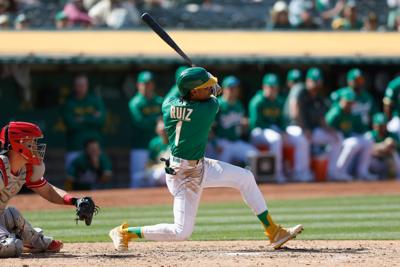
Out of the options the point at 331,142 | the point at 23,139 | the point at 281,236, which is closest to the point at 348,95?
the point at 331,142

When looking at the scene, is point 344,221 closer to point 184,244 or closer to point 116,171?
point 184,244

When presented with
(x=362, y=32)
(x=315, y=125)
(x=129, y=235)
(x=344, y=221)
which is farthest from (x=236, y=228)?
(x=362, y=32)

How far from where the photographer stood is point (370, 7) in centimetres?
Answer: 1905

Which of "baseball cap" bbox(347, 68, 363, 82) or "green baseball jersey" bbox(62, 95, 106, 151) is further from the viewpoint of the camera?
"baseball cap" bbox(347, 68, 363, 82)

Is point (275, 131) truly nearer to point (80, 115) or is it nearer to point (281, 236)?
point (80, 115)

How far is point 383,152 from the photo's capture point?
1623cm

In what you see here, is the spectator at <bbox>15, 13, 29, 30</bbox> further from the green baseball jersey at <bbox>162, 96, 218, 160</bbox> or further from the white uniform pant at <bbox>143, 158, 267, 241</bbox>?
the white uniform pant at <bbox>143, 158, 267, 241</bbox>

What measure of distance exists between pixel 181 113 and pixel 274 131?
8.16 metres

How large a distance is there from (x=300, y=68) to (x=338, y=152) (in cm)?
174

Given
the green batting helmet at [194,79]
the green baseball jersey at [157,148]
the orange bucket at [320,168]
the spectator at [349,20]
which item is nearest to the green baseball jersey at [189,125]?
the green batting helmet at [194,79]

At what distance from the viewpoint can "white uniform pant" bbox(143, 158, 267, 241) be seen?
7785mm

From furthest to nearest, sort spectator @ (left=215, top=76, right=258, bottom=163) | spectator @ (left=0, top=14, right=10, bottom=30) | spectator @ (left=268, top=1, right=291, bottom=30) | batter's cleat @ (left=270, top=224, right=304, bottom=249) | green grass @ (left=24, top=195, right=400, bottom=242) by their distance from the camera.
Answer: spectator @ (left=268, top=1, right=291, bottom=30) → spectator @ (left=0, top=14, right=10, bottom=30) → spectator @ (left=215, top=76, right=258, bottom=163) → green grass @ (left=24, top=195, right=400, bottom=242) → batter's cleat @ (left=270, top=224, right=304, bottom=249)

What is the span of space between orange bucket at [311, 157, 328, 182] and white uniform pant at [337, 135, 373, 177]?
0.21 metres

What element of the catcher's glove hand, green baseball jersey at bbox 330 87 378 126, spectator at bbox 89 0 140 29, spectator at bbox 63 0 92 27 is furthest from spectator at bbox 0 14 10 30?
the catcher's glove hand
